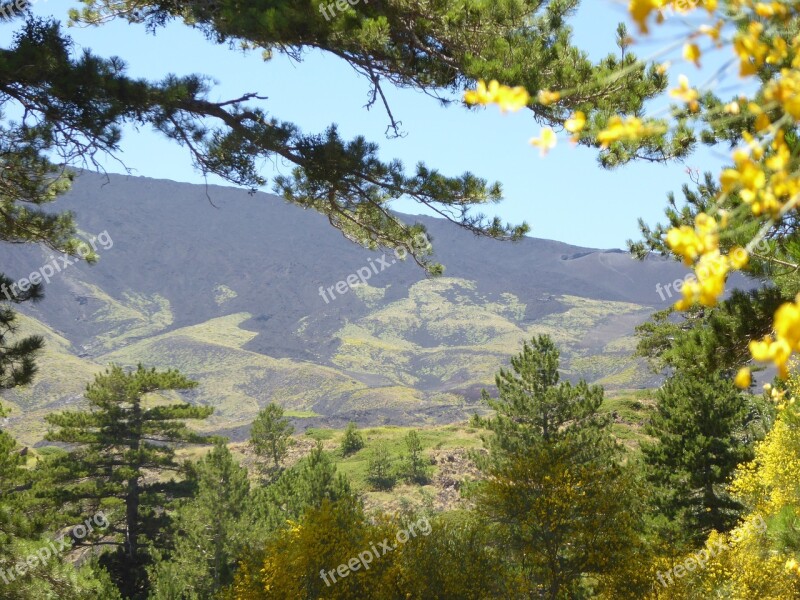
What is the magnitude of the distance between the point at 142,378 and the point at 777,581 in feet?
84.2

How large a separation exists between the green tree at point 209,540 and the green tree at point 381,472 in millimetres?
21914

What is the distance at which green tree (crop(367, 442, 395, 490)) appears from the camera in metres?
49.0

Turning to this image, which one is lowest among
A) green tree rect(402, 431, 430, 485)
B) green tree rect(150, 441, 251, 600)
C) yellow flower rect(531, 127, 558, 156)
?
green tree rect(402, 431, 430, 485)

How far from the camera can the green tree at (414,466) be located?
50344 mm

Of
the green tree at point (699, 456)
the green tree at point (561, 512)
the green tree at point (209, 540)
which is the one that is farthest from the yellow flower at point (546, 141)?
the green tree at point (209, 540)

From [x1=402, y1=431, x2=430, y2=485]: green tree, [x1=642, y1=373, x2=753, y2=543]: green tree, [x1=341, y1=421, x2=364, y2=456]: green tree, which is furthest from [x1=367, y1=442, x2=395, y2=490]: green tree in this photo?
[x1=642, y1=373, x2=753, y2=543]: green tree

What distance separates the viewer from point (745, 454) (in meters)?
21.7

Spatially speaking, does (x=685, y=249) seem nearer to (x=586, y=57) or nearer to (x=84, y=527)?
(x=586, y=57)

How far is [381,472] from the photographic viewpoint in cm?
5041

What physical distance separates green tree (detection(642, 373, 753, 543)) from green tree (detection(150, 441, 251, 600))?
14941mm

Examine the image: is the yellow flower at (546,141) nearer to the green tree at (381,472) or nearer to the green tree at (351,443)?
the green tree at (381,472)

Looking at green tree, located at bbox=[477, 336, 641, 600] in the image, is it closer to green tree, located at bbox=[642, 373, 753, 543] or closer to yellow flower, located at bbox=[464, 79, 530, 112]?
green tree, located at bbox=[642, 373, 753, 543]

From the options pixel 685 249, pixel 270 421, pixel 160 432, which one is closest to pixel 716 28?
pixel 685 249

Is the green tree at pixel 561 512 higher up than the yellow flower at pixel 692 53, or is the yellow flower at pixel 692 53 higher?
the yellow flower at pixel 692 53
